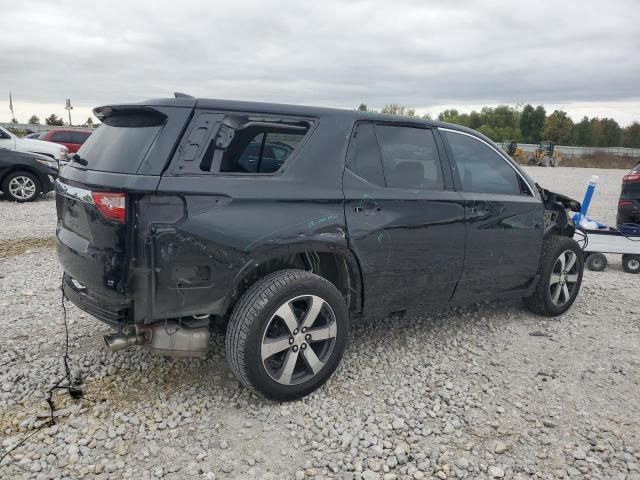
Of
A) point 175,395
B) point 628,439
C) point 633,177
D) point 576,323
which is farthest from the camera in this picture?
point 633,177

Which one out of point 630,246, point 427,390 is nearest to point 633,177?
point 630,246

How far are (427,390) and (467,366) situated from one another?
0.52 m

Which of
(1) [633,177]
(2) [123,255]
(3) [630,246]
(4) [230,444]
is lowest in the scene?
(4) [230,444]

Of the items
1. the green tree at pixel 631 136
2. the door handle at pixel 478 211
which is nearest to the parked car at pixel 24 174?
the door handle at pixel 478 211

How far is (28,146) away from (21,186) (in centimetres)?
269

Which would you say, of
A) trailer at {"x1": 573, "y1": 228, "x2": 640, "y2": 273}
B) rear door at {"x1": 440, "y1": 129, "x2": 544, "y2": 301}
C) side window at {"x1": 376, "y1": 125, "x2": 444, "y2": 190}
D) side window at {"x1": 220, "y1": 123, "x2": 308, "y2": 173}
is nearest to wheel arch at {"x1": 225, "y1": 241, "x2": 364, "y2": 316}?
side window at {"x1": 220, "y1": 123, "x2": 308, "y2": 173}

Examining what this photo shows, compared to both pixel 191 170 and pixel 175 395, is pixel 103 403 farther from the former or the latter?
pixel 191 170

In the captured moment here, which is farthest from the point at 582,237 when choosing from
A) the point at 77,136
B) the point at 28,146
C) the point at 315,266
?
the point at 77,136

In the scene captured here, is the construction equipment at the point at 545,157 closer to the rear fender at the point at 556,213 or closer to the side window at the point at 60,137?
the side window at the point at 60,137

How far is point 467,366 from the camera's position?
12.4 feet

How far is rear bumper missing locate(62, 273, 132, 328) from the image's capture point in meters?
2.83

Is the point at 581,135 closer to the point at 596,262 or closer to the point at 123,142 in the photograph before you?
the point at 596,262

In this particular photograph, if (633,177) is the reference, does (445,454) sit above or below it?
below

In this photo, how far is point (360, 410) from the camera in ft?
10.4
